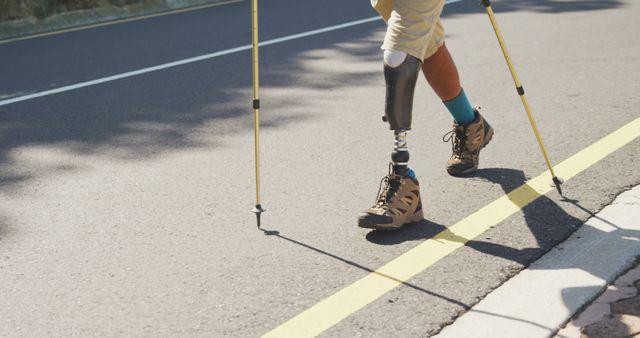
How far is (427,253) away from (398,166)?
54cm

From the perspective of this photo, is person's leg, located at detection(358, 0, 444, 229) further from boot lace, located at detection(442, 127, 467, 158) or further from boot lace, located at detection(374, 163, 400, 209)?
boot lace, located at detection(442, 127, 467, 158)

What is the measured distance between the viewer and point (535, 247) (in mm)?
4176

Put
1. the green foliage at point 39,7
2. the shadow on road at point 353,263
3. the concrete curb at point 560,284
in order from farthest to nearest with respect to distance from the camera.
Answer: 1. the green foliage at point 39,7
2. the shadow on road at point 353,263
3. the concrete curb at point 560,284

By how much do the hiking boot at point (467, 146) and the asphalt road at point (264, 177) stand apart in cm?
7

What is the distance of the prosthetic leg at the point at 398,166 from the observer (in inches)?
174

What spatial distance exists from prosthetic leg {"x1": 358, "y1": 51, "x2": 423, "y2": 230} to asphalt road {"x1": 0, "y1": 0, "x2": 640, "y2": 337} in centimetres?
8

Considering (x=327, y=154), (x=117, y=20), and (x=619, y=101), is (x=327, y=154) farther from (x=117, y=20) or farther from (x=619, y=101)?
(x=117, y=20)

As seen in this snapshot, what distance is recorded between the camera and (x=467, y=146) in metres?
5.18

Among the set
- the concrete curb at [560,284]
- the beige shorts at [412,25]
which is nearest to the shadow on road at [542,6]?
the beige shorts at [412,25]

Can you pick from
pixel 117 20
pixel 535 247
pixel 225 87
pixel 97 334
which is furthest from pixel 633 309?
pixel 117 20

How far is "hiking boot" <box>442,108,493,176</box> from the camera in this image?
5.19 m

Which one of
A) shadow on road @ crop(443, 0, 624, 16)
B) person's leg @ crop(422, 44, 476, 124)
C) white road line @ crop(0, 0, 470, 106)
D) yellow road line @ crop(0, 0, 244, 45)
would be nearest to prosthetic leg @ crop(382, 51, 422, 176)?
person's leg @ crop(422, 44, 476, 124)

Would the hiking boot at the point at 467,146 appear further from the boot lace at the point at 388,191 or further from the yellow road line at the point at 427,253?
the boot lace at the point at 388,191

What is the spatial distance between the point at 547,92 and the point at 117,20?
19.7 ft
